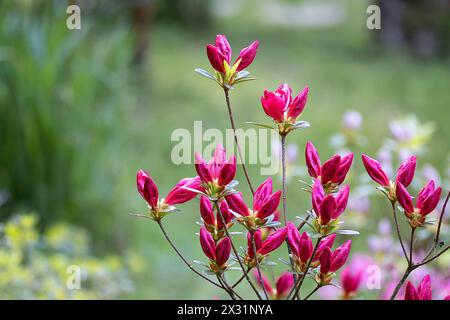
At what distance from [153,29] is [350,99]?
156 centimetres

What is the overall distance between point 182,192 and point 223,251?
0.08 m

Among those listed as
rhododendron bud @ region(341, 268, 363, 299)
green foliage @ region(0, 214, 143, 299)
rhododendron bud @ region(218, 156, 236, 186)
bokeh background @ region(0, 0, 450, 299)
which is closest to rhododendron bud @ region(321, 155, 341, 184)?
rhododendron bud @ region(218, 156, 236, 186)

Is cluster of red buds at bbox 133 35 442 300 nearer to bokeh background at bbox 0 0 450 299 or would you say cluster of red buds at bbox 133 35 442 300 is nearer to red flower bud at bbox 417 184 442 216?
red flower bud at bbox 417 184 442 216

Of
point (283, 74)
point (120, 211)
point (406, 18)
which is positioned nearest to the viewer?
point (120, 211)

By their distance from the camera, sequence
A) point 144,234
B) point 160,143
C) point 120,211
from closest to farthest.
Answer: point 120,211
point 144,234
point 160,143

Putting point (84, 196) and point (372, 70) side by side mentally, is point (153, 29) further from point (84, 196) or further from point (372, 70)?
point (84, 196)

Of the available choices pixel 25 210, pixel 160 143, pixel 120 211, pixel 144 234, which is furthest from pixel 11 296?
pixel 160 143

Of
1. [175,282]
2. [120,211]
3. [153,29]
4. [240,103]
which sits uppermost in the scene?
[153,29]

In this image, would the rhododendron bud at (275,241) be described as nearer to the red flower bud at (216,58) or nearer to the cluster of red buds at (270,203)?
the cluster of red buds at (270,203)

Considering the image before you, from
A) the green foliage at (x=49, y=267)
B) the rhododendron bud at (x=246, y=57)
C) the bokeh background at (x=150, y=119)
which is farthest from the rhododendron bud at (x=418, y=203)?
the green foliage at (x=49, y=267)

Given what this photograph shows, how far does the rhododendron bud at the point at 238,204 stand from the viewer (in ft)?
2.52

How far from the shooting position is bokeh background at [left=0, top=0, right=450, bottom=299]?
1773 mm

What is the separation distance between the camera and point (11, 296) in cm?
137

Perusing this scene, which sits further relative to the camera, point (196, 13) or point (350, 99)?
point (196, 13)
